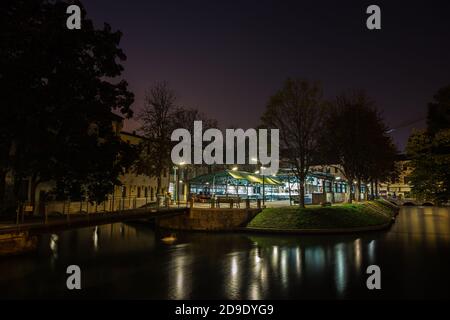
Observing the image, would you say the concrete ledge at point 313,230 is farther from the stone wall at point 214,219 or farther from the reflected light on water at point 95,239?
the reflected light on water at point 95,239

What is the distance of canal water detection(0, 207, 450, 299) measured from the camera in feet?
42.1

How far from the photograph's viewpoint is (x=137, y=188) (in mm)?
47250

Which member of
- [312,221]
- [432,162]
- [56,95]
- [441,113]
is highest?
[56,95]

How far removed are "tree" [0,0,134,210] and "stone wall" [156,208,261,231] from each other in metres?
8.47

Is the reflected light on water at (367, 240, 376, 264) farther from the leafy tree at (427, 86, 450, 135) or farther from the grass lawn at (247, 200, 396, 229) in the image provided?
the leafy tree at (427, 86, 450, 135)

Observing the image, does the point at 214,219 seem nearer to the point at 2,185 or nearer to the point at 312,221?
the point at 312,221

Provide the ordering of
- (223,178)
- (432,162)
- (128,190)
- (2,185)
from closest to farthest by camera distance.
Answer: (432,162) < (2,185) < (223,178) < (128,190)

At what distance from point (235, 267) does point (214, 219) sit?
13.8 m

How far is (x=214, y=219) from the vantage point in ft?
101

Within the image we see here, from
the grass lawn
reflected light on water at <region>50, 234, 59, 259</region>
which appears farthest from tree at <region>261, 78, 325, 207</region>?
reflected light on water at <region>50, 234, 59, 259</region>

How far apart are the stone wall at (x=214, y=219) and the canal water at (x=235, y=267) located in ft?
12.4

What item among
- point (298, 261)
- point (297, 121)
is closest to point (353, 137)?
point (297, 121)

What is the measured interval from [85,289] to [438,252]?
753 inches

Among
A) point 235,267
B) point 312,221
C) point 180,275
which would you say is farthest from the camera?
point 312,221
